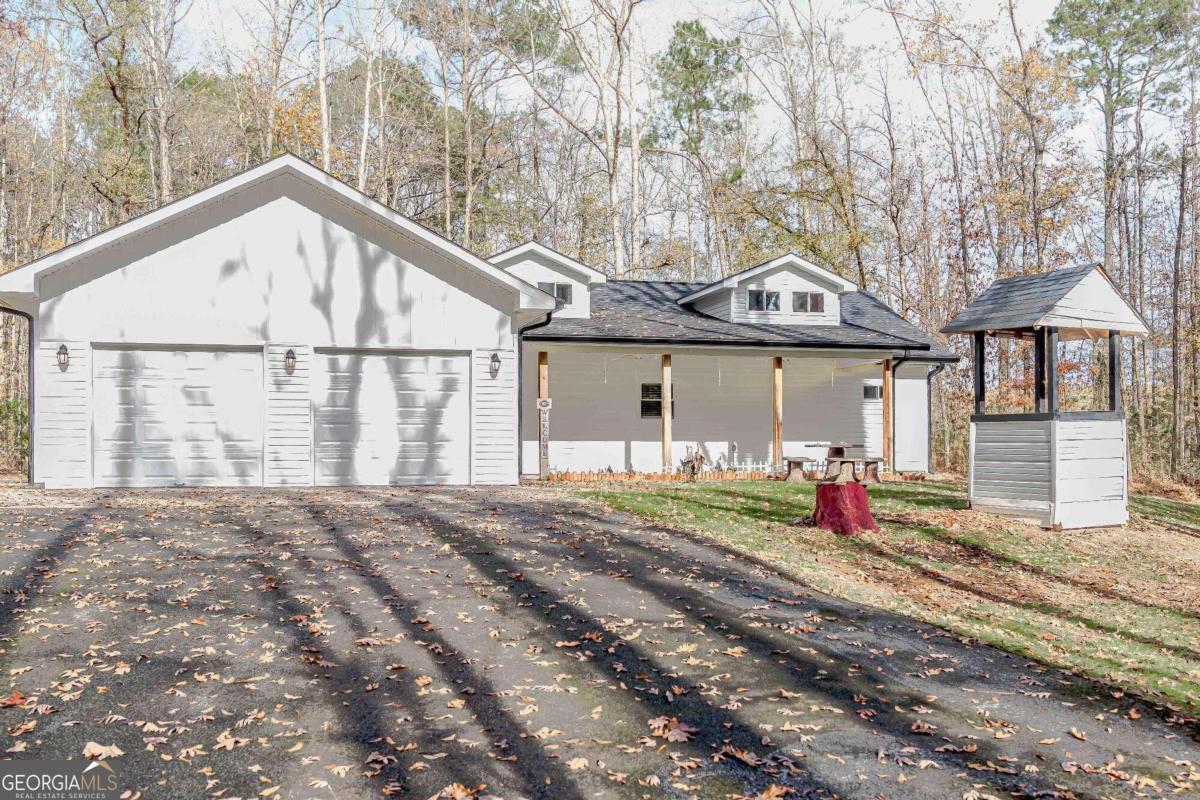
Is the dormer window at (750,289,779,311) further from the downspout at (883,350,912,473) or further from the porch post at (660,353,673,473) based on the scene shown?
the porch post at (660,353,673,473)

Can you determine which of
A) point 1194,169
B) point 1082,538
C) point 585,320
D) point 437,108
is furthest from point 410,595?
point 1194,169

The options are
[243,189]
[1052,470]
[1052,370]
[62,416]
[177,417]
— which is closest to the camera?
[1052,470]

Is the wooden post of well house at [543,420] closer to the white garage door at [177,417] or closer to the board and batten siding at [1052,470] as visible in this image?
the white garage door at [177,417]

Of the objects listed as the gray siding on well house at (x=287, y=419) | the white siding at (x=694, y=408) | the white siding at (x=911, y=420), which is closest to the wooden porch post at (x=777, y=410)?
the white siding at (x=694, y=408)

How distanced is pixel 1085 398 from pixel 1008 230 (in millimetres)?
7836

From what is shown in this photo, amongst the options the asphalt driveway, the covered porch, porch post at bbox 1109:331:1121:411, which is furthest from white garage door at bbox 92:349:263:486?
porch post at bbox 1109:331:1121:411

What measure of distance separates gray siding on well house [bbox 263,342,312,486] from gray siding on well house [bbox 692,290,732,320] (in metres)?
10.7

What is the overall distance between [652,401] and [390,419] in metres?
7.60

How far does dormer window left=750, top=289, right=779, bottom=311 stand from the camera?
21969mm

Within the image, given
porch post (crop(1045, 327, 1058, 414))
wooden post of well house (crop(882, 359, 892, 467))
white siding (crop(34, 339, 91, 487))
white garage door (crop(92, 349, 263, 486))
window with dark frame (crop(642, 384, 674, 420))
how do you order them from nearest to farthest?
porch post (crop(1045, 327, 1058, 414)) < white siding (crop(34, 339, 91, 487)) < white garage door (crop(92, 349, 263, 486)) < wooden post of well house (crop(882, 359, 892, 467)) < window with dark frame (crop(642, 384, 674, 420))

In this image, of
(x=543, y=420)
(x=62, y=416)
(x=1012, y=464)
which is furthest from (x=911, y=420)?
(x=62, y=416)

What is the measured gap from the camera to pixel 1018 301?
14.2m

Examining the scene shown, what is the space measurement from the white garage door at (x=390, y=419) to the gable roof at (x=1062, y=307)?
8306 millimetres

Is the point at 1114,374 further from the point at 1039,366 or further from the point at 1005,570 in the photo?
the point at 1005,570
